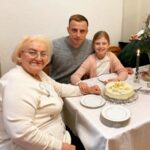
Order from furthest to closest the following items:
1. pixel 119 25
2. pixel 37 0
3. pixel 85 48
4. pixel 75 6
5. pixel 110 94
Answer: pixel 119 25 → pixel 75 6 → pixel 37 0 → pixel 85 48 → pixel 110 94

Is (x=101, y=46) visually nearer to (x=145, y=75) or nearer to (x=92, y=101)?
(x=145, y=75)

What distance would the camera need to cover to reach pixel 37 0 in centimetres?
227

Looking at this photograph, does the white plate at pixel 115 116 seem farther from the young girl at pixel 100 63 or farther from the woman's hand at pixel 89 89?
the young girl at pixel 100 63

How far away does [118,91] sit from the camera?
148 cm

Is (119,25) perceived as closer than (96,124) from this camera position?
No

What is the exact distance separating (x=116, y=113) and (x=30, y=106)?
1.60 ft

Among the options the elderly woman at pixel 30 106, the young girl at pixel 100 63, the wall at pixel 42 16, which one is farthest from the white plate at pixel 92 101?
the wall at pixel 42 16

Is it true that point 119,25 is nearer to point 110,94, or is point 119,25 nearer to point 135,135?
point 110,94

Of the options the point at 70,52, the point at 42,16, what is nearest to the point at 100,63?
the point at 70,52

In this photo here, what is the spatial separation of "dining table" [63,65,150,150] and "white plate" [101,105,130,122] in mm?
33

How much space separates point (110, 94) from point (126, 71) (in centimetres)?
47

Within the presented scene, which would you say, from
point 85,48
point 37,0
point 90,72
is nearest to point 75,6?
point 37,0

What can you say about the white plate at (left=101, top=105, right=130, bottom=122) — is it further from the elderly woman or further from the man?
the man

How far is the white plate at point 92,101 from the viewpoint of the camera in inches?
56.4
